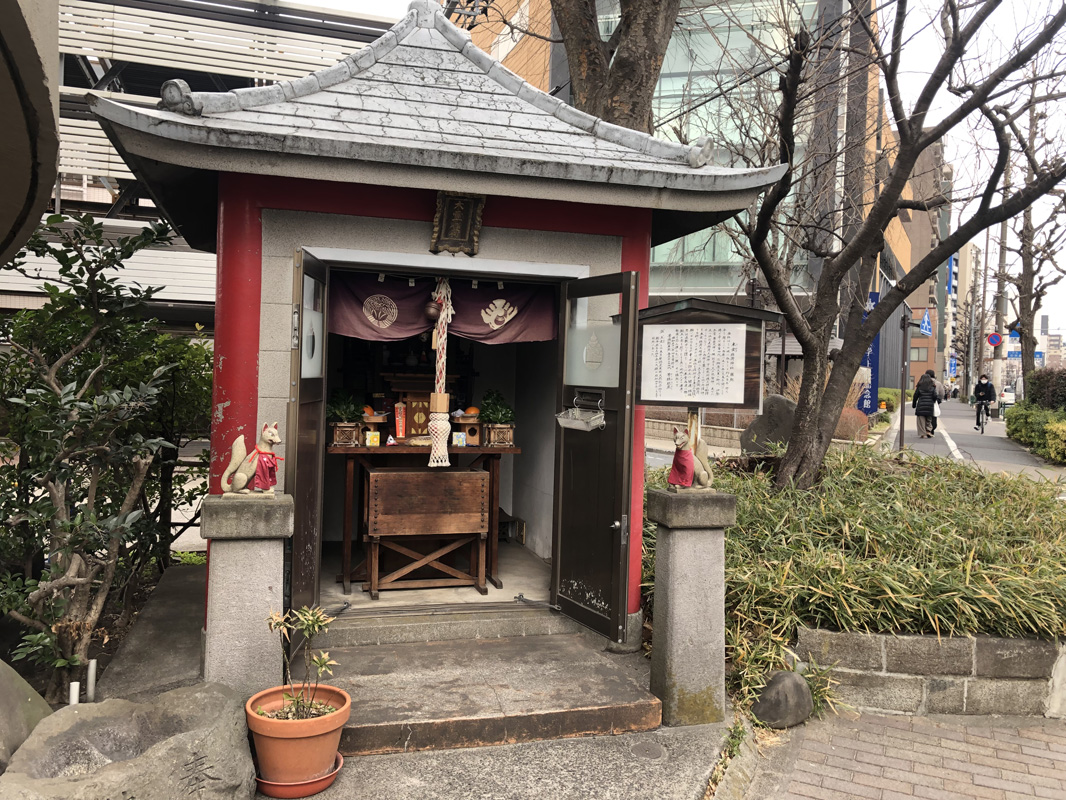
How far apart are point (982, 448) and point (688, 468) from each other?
62.6ft

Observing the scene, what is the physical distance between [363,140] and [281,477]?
260 cm

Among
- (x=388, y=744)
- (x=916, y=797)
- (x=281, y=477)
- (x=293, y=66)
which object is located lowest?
(x=916, y=797)

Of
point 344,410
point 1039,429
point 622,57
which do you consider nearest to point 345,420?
point 344,410

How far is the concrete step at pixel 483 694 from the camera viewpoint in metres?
5.07

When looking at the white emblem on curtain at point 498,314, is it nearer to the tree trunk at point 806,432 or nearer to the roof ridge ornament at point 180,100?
the roof ridge ornament at point 180,100

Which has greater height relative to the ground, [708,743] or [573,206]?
[573,206]

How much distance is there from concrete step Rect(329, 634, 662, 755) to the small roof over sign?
367cm

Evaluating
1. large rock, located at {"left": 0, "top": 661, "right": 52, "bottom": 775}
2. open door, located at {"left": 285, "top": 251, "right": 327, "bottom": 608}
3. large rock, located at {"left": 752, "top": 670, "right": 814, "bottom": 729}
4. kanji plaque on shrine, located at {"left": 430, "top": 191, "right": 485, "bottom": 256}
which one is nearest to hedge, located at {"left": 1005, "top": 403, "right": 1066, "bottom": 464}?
large rock, located at {"left": 752, "top": 670, "right": 814, "bottom": 729}

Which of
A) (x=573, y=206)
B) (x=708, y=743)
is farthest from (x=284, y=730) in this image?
(x=573, y=206)

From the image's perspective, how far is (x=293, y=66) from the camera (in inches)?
710

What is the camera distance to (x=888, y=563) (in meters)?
7.21

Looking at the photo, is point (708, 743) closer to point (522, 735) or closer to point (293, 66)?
point (522, 735)

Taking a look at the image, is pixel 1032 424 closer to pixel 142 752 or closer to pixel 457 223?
pixel 457 223

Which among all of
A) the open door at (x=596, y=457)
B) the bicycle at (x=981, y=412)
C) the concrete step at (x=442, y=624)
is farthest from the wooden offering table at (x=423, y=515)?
the bicycle at (x=981, y=412)
